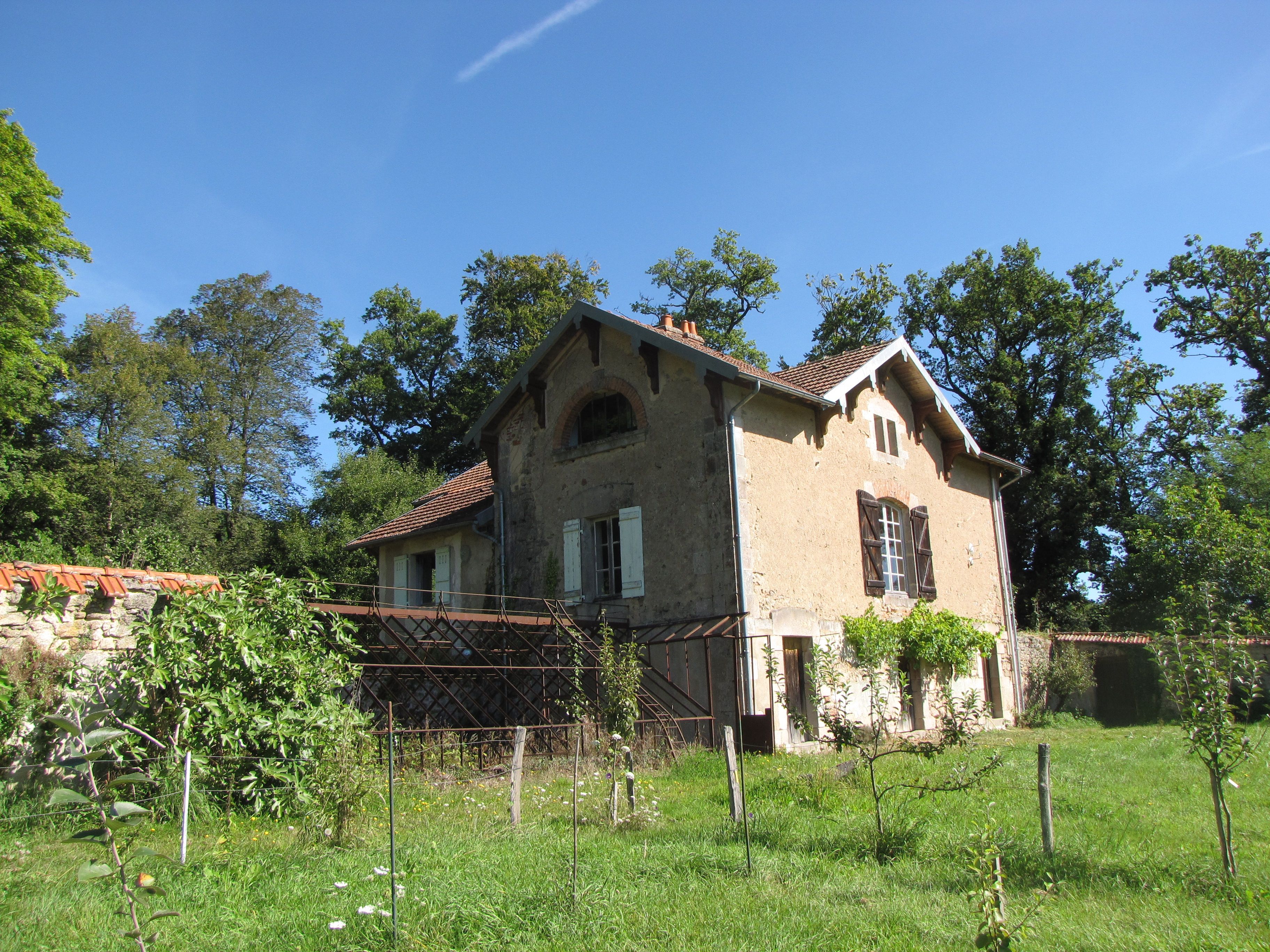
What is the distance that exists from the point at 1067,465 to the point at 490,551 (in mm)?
19661

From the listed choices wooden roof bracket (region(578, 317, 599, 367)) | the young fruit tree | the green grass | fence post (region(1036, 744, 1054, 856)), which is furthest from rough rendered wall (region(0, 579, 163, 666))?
wooden roof bracket (region(578, 317, 599, 367))

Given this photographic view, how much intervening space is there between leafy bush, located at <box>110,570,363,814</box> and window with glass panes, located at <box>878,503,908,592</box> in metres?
10.7

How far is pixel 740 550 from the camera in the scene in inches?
530

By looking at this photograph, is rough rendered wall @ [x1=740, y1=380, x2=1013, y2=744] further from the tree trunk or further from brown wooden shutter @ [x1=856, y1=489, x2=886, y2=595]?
the tree trunk

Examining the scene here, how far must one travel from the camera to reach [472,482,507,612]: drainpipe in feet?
54.6

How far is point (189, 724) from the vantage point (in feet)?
26.1

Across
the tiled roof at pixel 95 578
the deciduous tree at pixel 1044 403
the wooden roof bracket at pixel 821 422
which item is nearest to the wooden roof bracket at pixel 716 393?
the wooden roof bracket at pixel 821 422

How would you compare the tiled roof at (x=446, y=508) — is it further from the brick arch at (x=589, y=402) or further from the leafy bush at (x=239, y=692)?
the leafy bush at (x=239, y=692)

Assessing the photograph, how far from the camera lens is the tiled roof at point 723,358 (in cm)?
1386

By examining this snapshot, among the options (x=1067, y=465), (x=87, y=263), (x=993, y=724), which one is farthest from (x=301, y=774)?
(x=1067, y=465)

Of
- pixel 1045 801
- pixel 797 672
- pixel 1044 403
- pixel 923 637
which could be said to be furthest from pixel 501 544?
pixel 1044 403

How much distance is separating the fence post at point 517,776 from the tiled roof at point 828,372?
346 inches

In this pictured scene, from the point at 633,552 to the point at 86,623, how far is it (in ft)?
26.7

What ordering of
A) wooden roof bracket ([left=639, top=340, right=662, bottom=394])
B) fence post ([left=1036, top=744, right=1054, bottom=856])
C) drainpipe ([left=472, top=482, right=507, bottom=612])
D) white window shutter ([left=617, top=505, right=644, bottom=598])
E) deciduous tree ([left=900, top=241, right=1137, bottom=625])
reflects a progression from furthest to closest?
deciduous tree ([left=900, top=241, right=1137, bottom=625]), drainpipe ([left=472, top=482, right=507, bottom=612]), wooden roof bracket ([left=639, top=340, right=662, bottom=394]), white window shutter ([left=617, top=505, right=644, bottom=598]), fence post ([left=1036, top=744, right=1054, bottom=856])
